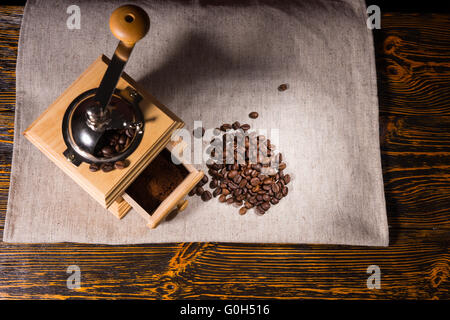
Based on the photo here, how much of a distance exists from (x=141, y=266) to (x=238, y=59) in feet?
2.71

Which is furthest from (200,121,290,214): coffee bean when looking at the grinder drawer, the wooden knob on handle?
the wooden knob on handle

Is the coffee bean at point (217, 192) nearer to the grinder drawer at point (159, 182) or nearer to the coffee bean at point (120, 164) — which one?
the grinder drawer at point (159, 182)

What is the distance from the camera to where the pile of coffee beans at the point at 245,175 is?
Result: 1.15 m

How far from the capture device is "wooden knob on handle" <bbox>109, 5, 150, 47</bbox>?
2.10 feet

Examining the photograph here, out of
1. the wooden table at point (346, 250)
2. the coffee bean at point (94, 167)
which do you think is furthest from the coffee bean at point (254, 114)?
the coffee bean at point (94, 167)

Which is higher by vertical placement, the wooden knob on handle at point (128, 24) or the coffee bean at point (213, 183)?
the wooden knob on handle at point (128, 24)

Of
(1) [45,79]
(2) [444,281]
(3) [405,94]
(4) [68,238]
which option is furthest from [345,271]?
(1) [45,79]

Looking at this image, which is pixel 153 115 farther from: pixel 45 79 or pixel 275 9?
pixel 275 9

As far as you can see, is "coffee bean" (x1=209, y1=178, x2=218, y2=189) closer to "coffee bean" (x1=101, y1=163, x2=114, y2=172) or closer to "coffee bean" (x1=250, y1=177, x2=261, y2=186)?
"coffee bean" (x1=250, y1=177, x2=261, y2=186)

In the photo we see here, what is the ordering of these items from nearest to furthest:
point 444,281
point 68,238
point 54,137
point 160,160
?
point 54,137, point 160,160, point 68,238, point 444,281

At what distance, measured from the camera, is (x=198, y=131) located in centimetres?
119

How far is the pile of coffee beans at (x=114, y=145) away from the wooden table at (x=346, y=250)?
47 cm

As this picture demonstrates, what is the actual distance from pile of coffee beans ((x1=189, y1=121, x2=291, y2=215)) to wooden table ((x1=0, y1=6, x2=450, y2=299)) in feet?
0.65
